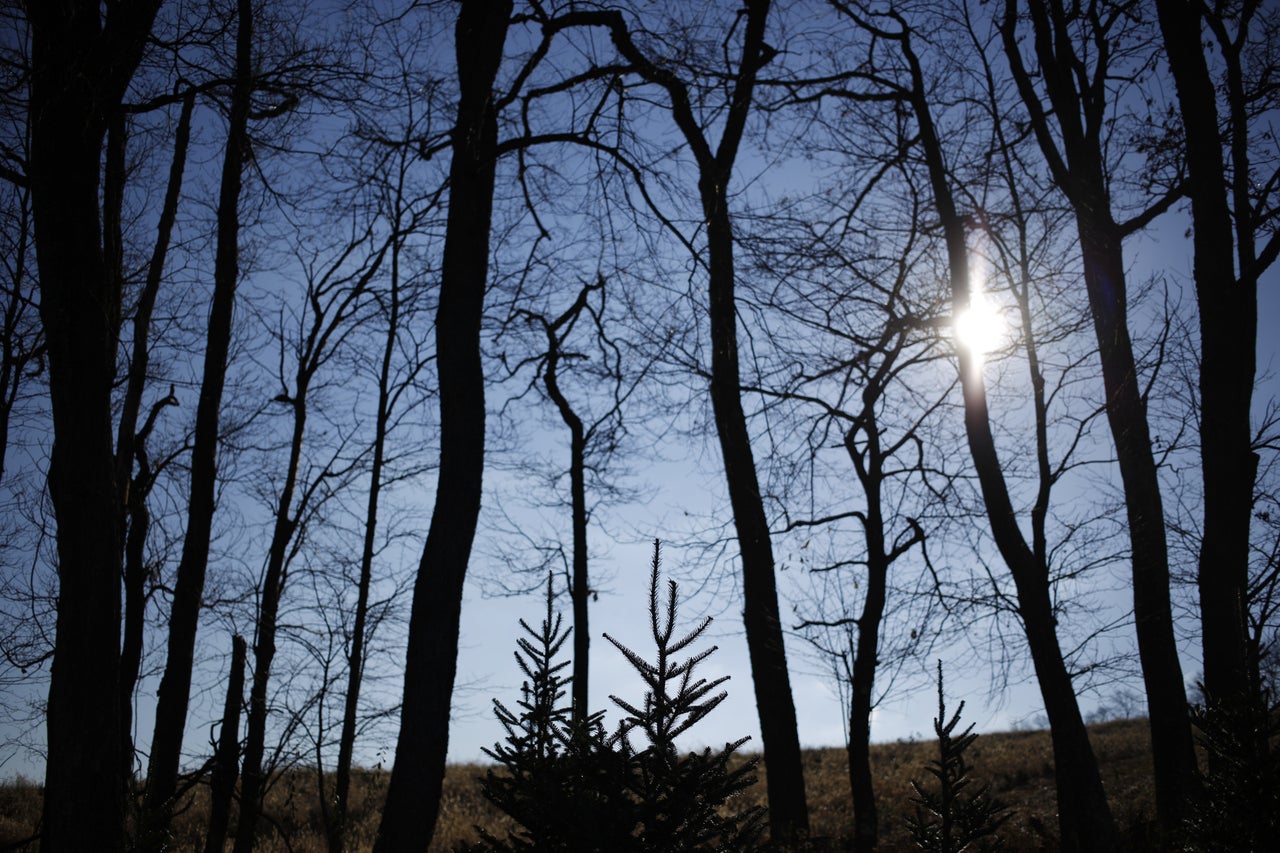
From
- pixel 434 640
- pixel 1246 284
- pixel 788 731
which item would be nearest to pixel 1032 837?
pixel 788 731

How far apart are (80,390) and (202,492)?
3.75m

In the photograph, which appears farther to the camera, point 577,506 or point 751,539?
point 577,506

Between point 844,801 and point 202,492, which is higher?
point 202,492

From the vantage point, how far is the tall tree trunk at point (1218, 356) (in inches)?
315

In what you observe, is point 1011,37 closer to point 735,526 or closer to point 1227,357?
point 1227,357

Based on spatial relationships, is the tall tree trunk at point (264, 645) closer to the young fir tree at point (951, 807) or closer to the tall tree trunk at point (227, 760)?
the tall tree trunk at point (227, 760)

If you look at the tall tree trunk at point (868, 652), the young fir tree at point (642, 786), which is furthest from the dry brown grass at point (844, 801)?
the young fir tree at point (642, 786)

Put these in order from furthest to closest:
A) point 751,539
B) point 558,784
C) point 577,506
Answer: point 577,506 < point 751,539 < point 558,784

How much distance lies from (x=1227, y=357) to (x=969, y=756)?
1375cm

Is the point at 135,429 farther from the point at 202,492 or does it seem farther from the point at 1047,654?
the point at 1047,654

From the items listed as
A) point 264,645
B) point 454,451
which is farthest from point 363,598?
point 454,451

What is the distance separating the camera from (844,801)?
54.5ft

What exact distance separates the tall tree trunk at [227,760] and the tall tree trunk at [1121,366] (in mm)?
8768

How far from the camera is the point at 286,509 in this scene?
42.0 feet
